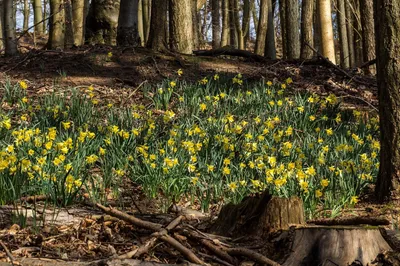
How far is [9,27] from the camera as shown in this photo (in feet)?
27.7

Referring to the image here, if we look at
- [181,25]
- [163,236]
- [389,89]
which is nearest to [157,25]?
[181,25]

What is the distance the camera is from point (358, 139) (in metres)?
5.61

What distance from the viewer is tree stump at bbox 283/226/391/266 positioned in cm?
240

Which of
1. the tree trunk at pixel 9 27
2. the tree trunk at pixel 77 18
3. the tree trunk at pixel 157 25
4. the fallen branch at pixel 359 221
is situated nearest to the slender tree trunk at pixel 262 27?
the tree trunk at pixel 77 18

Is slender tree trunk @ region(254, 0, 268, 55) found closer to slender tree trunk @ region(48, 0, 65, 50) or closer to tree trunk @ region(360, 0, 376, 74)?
tree trunk @ region(360, 0, 376, 74)

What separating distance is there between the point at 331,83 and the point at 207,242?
6.22 meters

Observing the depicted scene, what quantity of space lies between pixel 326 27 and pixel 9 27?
5.35 meters

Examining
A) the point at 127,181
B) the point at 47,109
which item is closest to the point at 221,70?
the point at 47,109

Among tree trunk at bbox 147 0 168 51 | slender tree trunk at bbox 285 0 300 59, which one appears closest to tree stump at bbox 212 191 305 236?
tree trunk at bbox 147 0 168 51

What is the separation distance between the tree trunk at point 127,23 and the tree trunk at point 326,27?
329 cm

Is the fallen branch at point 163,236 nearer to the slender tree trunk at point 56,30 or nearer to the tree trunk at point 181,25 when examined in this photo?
the tree trunk at point 181,25

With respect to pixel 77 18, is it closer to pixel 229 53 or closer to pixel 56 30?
pixel 56 30

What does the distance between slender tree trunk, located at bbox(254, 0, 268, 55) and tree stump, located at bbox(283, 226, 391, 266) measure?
13184 mm

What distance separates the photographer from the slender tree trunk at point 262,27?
15430 mm
